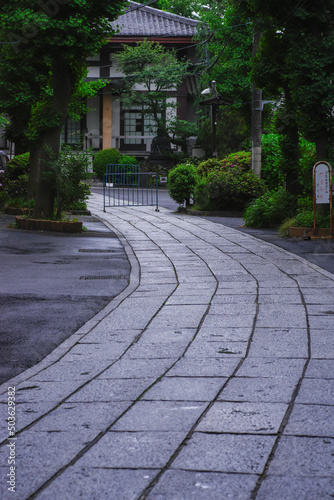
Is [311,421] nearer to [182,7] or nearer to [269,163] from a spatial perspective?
[269,163]

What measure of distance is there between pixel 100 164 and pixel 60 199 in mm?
23234

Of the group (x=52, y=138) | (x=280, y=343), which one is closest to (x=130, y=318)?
(x=280, y=343)

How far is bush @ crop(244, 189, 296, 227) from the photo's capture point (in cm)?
1512

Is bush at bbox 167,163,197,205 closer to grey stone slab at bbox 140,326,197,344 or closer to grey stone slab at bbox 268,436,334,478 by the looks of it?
grey stone slab at bbox 140,326,197,344

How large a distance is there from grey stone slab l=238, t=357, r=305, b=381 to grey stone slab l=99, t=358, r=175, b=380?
0.52 m

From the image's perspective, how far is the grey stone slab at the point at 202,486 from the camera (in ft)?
8.63

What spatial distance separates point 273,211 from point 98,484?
1290cm

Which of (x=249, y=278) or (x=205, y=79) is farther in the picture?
(x=205, y=79)

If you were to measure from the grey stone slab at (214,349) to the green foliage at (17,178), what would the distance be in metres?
15.1

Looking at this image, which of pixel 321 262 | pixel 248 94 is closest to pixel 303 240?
pixel 321 262

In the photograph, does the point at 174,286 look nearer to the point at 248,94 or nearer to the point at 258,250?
the point at 258,250

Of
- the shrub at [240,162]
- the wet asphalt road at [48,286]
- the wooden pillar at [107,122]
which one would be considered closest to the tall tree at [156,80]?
the wooden pillar at [107,122]

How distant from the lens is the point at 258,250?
11.3 meters

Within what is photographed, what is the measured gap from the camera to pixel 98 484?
108 inches
